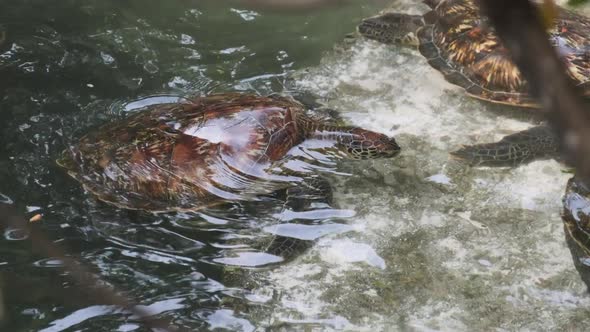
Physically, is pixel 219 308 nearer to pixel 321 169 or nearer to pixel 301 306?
pixel 301 306

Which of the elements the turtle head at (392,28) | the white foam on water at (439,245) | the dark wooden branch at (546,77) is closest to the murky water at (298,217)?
the white foam on water at (439,245)

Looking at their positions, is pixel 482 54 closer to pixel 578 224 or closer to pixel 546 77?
pixel 578 224

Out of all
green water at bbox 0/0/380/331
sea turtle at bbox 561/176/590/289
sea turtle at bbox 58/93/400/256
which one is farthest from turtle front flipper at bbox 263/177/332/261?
sea turtle at bbox 561/176/590/289

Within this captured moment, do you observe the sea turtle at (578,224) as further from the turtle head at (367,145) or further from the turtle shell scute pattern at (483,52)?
the turtle shell scute pattern at (483,52)

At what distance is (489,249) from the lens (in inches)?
151

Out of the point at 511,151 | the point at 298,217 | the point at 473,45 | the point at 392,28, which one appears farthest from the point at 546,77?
A: the point at 392,28

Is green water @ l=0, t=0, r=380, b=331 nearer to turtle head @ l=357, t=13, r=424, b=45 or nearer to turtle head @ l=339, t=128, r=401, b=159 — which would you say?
turtle head @ l=357, t=13, r=424, b=45

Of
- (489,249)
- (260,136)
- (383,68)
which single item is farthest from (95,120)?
(489,249)

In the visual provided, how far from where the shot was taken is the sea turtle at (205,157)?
405 centimetres

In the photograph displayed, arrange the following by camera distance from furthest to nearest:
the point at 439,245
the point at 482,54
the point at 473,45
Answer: the point at 473,45, the point at 482,54, the point at 439,245

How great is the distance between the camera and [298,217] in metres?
4.10

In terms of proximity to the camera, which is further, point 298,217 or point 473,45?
point 473,45

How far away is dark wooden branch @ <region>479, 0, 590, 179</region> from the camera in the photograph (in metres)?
0.47

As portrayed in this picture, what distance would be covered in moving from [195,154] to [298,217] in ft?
2.78
